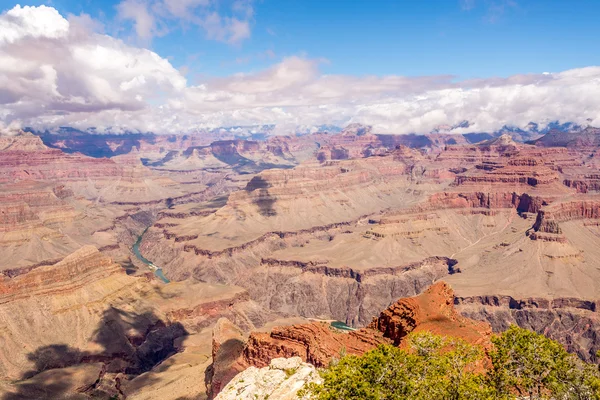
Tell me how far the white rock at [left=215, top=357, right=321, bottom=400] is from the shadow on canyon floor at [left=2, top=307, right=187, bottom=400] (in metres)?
72.6

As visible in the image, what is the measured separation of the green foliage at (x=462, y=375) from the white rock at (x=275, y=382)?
12623 millimetres

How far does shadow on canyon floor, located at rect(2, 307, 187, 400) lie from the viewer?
11375cm

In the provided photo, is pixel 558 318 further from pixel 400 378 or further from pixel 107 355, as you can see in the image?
pixel 400 378

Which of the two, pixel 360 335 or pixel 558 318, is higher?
pixel 360 335

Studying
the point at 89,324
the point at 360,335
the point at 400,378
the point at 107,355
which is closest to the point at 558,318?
the point at 360,335

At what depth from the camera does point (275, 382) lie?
58031mm

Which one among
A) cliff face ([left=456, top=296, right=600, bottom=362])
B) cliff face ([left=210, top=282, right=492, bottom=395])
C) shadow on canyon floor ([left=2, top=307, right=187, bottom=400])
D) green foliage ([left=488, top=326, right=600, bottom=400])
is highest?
green foliage ([left=488, top=326, right=600, bottom=400])

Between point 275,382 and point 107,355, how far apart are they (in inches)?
4467

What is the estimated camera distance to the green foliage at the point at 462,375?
37.3m

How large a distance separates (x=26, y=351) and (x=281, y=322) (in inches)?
3457

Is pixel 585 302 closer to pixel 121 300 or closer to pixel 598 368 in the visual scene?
pixel 598 368

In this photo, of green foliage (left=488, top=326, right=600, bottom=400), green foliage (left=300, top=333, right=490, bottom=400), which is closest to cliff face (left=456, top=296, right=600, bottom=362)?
green foliage (left=488, top=326, right=600, bottom=400)

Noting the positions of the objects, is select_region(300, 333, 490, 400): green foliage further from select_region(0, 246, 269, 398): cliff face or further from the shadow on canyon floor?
the shadow on canyon floor

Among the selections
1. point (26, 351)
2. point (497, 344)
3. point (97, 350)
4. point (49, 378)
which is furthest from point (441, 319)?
point (26, 351)
